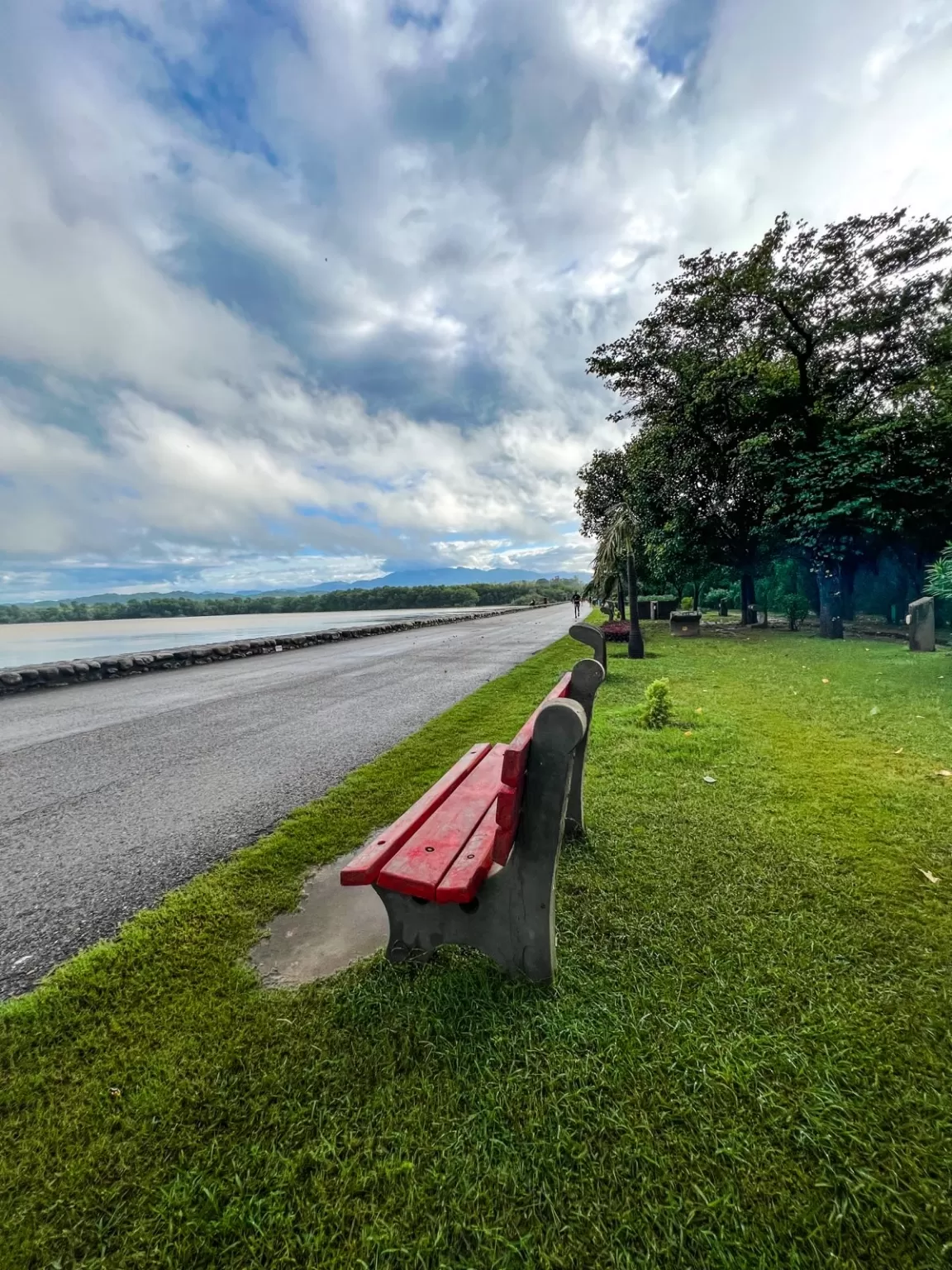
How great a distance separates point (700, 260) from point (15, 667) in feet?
79.0

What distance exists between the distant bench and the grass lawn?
0.20 meters

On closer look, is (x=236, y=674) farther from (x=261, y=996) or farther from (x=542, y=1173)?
(x=542, y=1173)

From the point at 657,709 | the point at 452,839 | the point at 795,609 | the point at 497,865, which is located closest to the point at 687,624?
the point at 795,609

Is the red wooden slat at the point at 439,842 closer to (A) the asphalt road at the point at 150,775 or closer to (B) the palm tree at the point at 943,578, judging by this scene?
(A) the asphalt road at the point at 150,775

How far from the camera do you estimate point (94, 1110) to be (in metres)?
1.64

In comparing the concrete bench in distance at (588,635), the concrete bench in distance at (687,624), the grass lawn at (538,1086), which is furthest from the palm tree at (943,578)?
the concrete bench in distance at (687,624)

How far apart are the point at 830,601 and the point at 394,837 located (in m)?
17.9

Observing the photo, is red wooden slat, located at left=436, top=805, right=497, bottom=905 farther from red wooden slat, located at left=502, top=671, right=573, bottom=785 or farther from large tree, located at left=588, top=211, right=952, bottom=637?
large tree, located at left=588, top=211, right=952, bottom=637

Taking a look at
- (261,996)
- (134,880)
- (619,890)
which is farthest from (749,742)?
(134,880)

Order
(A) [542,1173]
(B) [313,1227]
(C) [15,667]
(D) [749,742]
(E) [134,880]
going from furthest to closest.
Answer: (C) [15,667]
(D) [749,742]
(E) [134,880]
(A) [542,1173]
(B) [313,1227]

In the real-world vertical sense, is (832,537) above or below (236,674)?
above

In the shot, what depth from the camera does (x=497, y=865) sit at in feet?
6.54

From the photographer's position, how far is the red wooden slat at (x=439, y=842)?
1946 mm

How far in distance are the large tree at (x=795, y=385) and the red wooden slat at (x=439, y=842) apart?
16355mm
